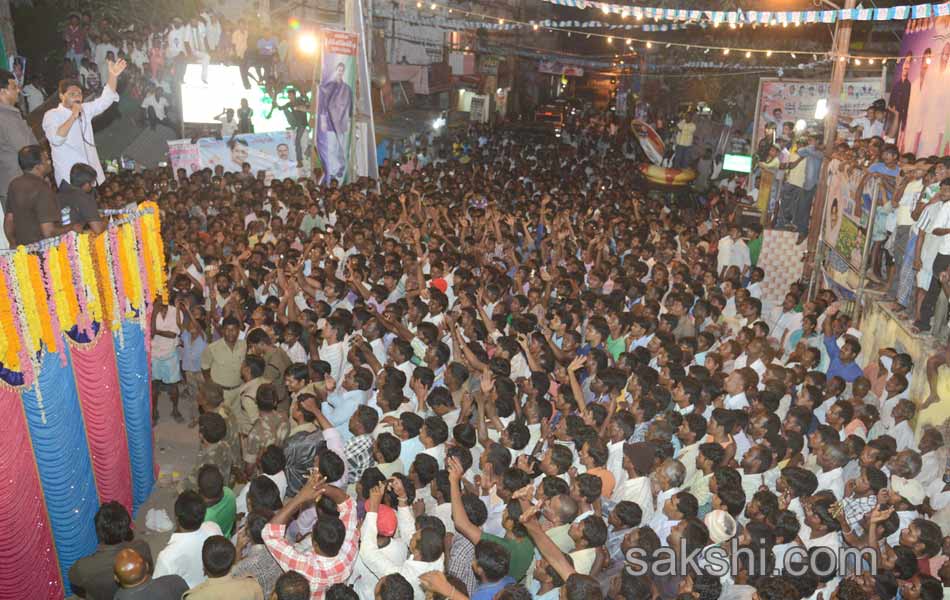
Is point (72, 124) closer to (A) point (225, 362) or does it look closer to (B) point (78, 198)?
(B) point (78, 198)

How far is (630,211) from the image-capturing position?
12.9 m

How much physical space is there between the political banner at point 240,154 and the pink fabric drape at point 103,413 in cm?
840

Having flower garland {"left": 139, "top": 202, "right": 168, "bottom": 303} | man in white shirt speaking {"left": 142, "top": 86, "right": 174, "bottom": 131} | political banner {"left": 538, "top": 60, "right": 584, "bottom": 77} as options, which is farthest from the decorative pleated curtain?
political banner {"left": 538, "top": 60, "right": 584, "bottom": 77}

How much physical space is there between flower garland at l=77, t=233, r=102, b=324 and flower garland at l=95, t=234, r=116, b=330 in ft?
0.29

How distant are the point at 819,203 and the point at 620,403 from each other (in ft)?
23.3

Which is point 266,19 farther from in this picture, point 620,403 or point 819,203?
point 620,403

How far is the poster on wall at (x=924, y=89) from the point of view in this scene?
525 inches

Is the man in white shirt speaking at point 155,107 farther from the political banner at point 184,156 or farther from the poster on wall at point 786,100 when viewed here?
the poster on wall at point 786,100

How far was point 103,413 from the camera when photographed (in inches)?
230

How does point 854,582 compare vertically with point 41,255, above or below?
below

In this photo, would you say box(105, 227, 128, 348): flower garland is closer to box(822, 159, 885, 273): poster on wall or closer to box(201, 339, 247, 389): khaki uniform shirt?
box(201, 339, 247, 389): khaki uniform shirt

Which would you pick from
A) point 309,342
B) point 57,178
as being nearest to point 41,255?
point 57,178

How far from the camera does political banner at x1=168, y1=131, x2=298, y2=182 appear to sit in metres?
13.7

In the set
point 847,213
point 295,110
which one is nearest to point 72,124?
point 847,213
